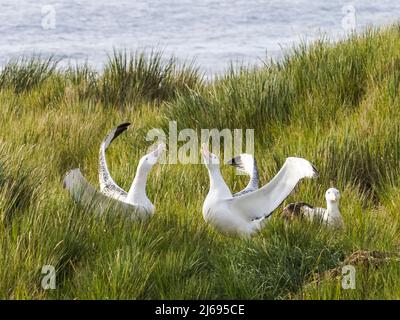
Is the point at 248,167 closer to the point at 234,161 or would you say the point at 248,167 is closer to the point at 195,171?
the point at 234,161

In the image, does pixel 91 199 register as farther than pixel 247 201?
No

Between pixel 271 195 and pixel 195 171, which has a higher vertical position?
pixel 195 171

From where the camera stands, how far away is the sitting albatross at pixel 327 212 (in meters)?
4.88

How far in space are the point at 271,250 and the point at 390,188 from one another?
129 cm

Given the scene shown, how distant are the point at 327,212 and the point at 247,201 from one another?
43 centimetres

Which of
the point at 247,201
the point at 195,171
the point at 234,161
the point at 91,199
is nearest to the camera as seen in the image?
the point at 91,199

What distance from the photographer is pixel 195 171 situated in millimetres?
5836

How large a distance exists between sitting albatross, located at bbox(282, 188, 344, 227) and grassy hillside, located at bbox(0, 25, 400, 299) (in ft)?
0.24

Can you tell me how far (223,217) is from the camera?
480 cm

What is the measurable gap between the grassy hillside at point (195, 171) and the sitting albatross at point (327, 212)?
0.24 ft
